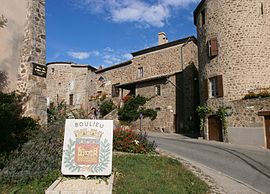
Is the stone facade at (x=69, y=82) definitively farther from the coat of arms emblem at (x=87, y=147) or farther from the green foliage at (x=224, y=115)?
the coat of arms emblem at (x=87, y=147)

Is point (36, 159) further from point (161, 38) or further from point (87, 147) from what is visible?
point (161, 38)

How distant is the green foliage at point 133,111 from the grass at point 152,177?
1736 cm

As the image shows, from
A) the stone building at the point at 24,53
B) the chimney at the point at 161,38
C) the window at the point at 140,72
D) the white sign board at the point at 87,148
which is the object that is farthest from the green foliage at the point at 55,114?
the chimney at the point at 161,38

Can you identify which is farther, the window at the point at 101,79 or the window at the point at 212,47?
the window at the point at 101,79

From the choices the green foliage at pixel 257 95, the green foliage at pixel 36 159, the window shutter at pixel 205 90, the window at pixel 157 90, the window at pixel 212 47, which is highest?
the window at pixel 212 47

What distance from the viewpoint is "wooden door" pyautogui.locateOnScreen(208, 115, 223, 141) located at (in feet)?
61.0

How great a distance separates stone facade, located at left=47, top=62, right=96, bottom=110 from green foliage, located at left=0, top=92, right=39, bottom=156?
26420 millimetres

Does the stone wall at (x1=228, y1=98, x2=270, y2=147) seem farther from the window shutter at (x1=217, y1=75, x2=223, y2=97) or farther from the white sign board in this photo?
the white sign board

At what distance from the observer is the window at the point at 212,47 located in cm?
1928

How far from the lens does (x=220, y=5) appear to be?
19.5 metres

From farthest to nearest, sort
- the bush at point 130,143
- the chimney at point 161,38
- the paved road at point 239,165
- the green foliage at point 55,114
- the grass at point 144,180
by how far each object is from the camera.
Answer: the chimney at point 161,38 < the bush at point 130,143 < the green foliage at point 55,114 < the paved road at point 239,165 < the grass at point 144,180

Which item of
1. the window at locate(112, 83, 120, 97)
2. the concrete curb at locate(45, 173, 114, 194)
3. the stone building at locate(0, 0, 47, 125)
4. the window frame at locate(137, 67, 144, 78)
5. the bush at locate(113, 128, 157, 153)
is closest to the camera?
the concrete curb at locate(45, 173, 114, 194)

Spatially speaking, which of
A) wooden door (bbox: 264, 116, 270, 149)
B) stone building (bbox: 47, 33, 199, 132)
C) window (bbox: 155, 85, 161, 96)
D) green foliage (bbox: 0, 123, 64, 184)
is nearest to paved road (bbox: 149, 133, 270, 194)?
wooden door (bbox: 264, 116, 270, 149)

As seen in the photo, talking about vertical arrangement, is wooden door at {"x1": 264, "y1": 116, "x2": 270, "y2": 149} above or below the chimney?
below
